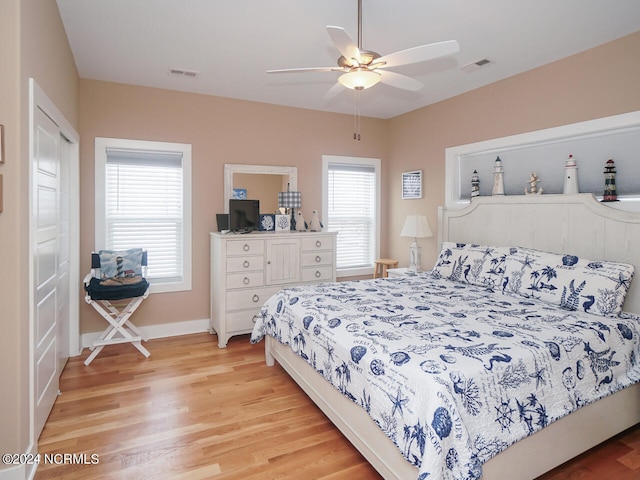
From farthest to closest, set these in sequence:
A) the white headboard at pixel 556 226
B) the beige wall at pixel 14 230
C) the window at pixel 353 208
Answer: the window at pixel 353 208 < the white headboard at pixel 556 226 < the beige wall at pixel 14 230

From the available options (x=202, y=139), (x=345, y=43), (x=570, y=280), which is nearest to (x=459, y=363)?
(x=570, y=280)

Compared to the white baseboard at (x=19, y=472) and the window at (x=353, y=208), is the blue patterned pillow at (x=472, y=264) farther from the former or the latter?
the white baseboard at (x=19, y=472)

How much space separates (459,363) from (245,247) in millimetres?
2672

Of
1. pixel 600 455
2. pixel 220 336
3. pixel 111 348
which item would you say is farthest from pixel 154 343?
pixel 600 455

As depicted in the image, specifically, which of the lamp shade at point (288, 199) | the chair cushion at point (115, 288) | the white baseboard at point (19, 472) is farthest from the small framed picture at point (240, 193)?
the white baseboard at point (19, 472)

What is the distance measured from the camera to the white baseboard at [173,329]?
4.02m

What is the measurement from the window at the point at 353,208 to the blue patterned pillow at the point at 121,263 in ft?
7.50

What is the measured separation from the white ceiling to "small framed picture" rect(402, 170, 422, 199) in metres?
1.23

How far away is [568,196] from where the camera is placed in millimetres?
3109

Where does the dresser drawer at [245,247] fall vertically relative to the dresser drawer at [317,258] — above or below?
above

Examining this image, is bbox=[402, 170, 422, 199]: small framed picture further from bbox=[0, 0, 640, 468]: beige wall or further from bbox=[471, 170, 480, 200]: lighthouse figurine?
bbox=[471, 170, 480, 200]: lighthouse figurine

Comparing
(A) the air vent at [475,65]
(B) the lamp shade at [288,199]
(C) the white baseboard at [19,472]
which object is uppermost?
(A) the air vent at [475,65]

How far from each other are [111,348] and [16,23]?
2974 mm

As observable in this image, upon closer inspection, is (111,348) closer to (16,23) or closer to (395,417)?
(16,23)
